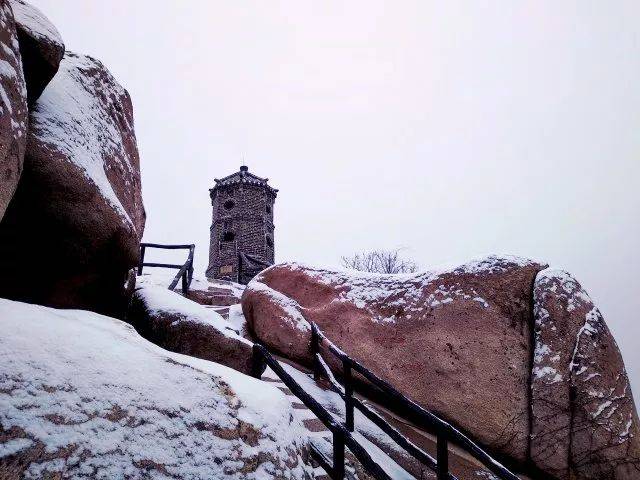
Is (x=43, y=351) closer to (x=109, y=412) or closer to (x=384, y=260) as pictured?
(x=109, y=412)

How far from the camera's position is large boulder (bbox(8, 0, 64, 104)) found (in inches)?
114

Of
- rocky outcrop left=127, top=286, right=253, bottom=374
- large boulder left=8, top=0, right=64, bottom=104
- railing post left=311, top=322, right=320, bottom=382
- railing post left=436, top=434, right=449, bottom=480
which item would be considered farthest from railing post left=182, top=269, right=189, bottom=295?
railing post left=436, top=434, right=449, bottom=480

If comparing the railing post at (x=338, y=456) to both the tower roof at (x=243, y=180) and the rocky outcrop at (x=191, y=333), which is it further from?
the tower roof at (x=243, y=180)

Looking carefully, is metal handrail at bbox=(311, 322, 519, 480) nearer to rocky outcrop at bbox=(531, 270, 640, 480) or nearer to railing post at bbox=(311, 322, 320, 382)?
railing post at bbox=(311, 322, 320, 382)

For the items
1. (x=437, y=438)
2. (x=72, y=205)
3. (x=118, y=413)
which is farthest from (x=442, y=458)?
(x=72, y=205)

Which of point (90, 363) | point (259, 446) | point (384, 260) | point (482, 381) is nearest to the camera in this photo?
point (90, 363)

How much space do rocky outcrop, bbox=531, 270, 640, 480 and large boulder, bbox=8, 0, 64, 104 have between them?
6.23m

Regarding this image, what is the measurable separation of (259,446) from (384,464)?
1.97m

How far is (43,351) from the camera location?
178cm

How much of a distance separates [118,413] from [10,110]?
6.52 feet

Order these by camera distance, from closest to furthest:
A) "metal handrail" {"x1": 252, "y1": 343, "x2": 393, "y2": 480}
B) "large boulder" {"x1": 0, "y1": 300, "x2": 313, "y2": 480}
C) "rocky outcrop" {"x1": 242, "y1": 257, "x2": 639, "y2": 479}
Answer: "large boulder" {"x1": 0, "y1": 300, "x2": 313, "y2": 480} → "metal handrail" {"x1": 252, "y1": 343, "x2": 393, "y2": 480} → "rocky outcrop" {"x1": 242, "y1": 257, "x2": 639, "y2": 479}

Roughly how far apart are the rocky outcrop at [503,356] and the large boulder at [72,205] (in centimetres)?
336

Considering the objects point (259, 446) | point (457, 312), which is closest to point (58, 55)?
point (259, 446)

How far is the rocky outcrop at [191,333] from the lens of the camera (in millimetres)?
3951
